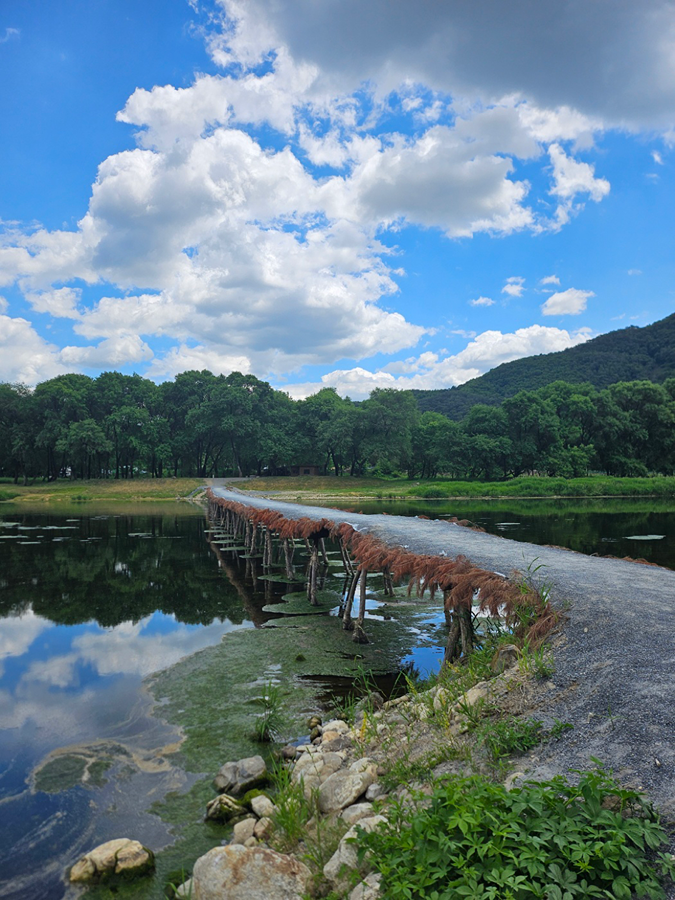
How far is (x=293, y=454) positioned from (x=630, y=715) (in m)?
Answer: 71.6

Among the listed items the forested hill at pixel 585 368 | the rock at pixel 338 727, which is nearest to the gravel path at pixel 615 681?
the rock at pixel 338 727

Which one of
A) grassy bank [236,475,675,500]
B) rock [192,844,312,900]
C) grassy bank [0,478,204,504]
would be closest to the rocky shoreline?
rock [192,844,312,900]

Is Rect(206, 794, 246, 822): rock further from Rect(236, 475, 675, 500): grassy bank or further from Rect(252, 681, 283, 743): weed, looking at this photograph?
Rect(236, 475, 675, 500): grassy bank

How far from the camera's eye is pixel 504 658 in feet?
20.1

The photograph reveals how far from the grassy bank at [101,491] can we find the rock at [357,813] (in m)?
58.8

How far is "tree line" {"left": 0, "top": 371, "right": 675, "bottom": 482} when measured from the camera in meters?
69.4

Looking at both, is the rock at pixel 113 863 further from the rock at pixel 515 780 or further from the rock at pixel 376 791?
the rock at pixel 515 780

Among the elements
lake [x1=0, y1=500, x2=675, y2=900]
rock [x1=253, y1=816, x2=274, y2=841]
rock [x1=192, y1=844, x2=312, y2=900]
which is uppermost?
rock [x1=192, y1=844, x2=312, y2=900]

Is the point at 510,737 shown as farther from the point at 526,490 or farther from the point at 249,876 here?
the point at 526,490

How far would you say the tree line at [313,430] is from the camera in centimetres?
6944

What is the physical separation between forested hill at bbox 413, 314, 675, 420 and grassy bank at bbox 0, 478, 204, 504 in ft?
185

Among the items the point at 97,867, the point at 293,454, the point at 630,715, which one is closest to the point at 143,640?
the point at 97,867

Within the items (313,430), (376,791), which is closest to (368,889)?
(376,791)

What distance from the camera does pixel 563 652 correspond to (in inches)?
213
